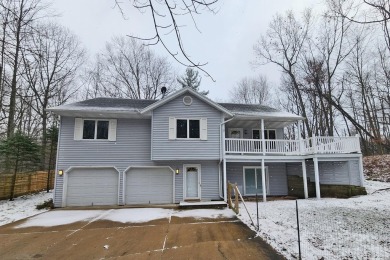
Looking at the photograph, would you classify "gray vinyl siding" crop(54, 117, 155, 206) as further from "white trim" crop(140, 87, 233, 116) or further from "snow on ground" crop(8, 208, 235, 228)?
"snow on ground" crop(8, 208, 235, 228)

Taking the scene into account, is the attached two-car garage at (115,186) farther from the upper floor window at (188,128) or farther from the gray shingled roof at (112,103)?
the gray shingled roof at (112,103)

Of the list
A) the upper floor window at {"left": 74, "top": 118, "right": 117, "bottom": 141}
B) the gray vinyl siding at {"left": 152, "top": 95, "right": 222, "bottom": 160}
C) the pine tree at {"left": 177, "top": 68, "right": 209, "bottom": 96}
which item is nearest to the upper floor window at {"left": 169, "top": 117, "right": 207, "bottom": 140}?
the gray vinyl siding at {"left": 152, "top": 95, "right": 222, "bottom": 160}

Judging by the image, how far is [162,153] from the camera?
40.2 feet

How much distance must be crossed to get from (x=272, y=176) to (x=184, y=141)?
630 centimetres

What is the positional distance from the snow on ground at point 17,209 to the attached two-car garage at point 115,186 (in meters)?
1.59

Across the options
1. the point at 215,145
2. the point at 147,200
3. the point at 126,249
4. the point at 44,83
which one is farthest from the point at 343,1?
the point at 44,83

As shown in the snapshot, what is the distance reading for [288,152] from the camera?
1367cm

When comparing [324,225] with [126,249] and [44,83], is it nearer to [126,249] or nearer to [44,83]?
[126,249]

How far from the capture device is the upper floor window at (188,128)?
41.3ft

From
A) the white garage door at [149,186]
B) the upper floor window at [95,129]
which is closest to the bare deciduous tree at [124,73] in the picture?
the upper floor window at [95,129]

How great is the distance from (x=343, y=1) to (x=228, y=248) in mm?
5391

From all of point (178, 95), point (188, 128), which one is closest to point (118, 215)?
point (188, 128)

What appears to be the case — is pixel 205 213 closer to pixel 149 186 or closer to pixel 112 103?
pixel 149 186

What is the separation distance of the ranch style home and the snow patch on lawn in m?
1.53
